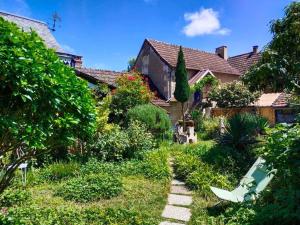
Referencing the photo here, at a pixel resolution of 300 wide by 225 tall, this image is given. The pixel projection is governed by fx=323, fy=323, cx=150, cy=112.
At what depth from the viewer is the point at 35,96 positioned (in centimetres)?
388

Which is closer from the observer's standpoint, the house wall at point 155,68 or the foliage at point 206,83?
the foliage at point 206,83

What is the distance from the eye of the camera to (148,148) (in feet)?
45.1

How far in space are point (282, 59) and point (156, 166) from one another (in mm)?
6628

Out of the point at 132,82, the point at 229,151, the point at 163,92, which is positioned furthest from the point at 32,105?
the point at 163,92

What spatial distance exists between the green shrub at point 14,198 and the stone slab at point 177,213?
136 inches

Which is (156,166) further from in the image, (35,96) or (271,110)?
(271,110)

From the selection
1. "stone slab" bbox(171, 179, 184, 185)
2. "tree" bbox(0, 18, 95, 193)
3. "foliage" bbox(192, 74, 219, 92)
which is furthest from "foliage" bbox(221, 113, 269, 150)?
"foliage" bbox(192, 74, 219, 92)

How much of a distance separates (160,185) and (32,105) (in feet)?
20.3

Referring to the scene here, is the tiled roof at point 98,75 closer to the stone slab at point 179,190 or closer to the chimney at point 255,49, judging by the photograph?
the stone slab at point 179,190

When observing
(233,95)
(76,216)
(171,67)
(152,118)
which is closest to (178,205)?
(76,216)

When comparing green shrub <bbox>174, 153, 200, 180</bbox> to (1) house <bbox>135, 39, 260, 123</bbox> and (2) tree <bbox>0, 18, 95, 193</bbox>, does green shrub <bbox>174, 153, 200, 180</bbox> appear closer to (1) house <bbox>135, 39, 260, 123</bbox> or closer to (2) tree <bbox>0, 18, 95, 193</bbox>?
(2) tree <bbox>0, 18, 95, 193</bbox>

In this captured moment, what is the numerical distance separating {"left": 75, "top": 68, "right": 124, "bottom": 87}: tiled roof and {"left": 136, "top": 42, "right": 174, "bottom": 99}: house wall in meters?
4.15

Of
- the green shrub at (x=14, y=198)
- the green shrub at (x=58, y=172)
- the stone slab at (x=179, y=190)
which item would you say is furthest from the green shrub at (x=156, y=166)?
the green shrub at (x=14, y=198)

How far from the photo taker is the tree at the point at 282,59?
1236 centimetres
